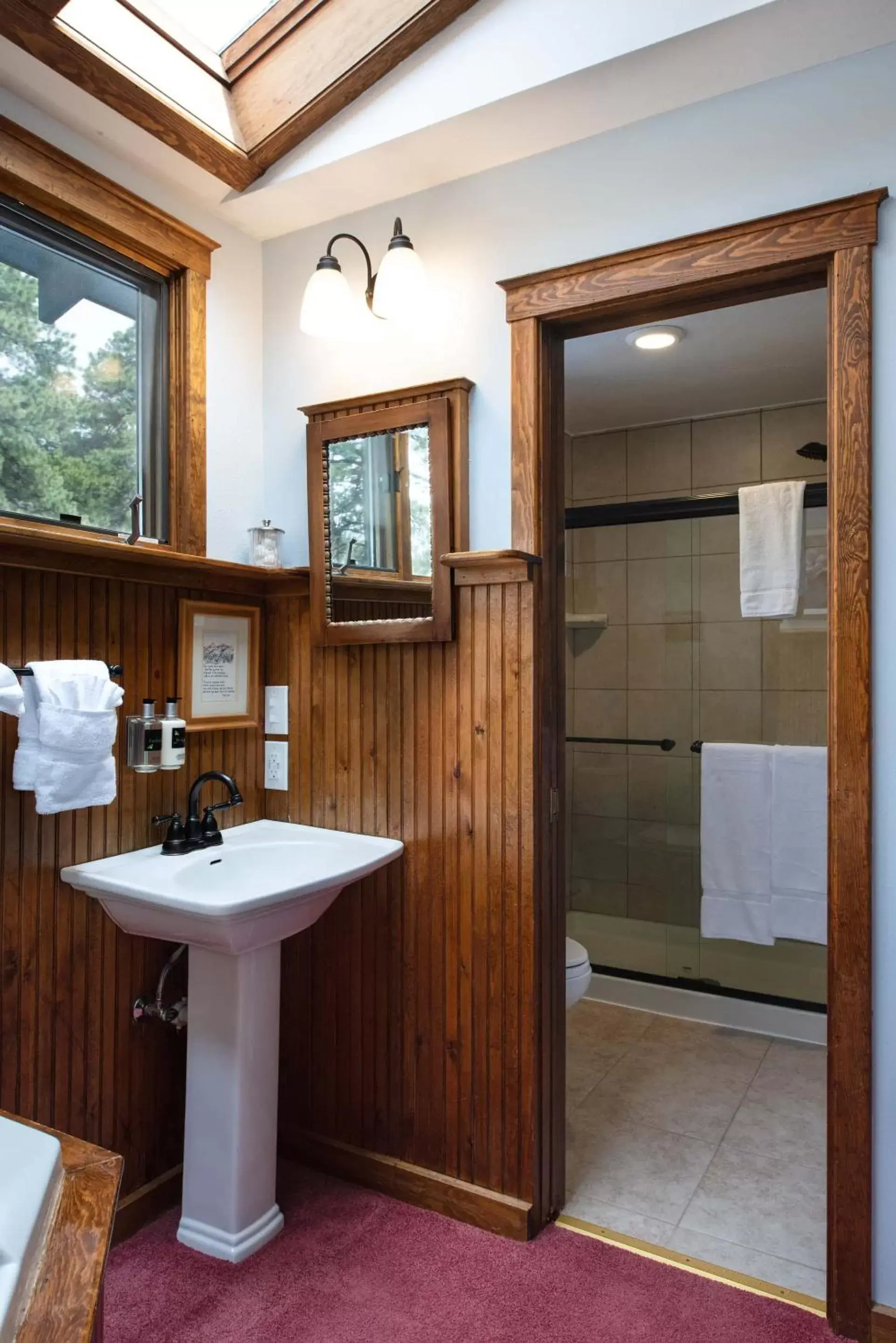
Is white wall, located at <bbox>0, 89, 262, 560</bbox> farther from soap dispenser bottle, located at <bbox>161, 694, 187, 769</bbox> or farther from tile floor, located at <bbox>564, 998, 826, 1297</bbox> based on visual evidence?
tile floor, located at <bbox>564, 998, 826, 1297</bbox>

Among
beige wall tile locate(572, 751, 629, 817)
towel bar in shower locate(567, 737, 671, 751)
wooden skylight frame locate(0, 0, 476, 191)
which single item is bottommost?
beige wall tile locate(572, 751, 629, 817)

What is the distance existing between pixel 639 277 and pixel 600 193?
0.23 meters

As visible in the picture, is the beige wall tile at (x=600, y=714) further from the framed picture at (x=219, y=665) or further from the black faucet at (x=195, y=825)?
the black faucet at (x=195, y=825)

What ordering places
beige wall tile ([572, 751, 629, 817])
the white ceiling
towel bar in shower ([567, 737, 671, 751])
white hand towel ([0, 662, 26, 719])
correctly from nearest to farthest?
white hand towel ([0, 662, 26, 719]), the white ceiling, towel bar in shower ([567, 737, 671, 751]), beige wall tile ([572, 751, 629, 817])

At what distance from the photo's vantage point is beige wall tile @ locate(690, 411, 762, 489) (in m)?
3.53

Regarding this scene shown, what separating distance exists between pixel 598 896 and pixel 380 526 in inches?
87.0

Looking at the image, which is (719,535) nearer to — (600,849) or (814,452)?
(814,452)

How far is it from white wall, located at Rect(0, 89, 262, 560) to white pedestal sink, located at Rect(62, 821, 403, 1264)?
859mm

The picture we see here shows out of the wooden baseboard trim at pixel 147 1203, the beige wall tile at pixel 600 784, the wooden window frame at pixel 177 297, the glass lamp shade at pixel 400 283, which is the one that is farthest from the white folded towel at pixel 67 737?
the beige wall tile at pixel 600 784

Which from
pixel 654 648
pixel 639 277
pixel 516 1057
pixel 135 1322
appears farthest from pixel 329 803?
pixel 654 648

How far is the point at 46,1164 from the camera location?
855 mm

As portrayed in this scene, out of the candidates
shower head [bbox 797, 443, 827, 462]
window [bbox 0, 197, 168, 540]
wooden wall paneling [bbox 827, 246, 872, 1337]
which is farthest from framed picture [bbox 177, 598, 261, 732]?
shower head [bbox 797, 443, 827, 462]

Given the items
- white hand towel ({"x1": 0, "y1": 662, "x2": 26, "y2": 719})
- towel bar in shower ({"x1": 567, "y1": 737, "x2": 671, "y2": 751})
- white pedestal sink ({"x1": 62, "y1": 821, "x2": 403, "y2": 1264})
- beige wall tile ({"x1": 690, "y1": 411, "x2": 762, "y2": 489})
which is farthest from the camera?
towel bar in shower ({"x1": 567, "y1": 737, "x2": 671, "y2": 751})

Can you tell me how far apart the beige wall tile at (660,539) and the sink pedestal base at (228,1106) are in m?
2.35
